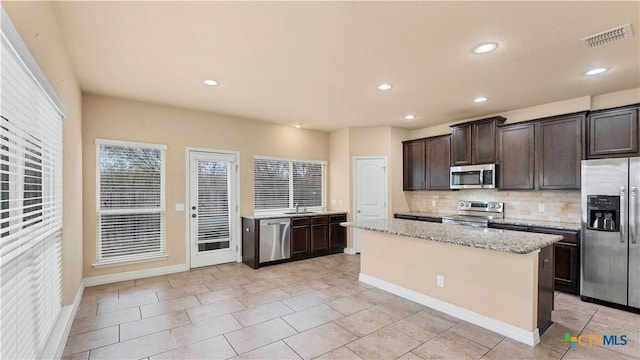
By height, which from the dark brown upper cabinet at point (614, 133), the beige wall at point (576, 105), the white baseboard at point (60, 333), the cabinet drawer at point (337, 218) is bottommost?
the white baseboard at point (60, 333)

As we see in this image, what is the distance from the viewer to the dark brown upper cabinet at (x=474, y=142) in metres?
4.85

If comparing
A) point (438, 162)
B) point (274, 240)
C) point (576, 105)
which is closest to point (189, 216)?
point (274, 240)

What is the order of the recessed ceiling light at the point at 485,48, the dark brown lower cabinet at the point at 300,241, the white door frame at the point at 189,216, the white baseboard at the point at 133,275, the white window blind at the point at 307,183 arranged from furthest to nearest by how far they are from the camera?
the white window blind at the point at 307,183 → the dark brown lower cabinet at the point at 300,241 → the white door frame at the point at 189,216 → the white baseboard at the point at 133,275 → the recessed ceiling light at the point at 485,48

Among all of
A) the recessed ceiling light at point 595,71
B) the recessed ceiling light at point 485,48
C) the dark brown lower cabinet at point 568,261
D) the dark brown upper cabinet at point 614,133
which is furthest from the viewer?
the dark brown lower cabinet at point 568,261

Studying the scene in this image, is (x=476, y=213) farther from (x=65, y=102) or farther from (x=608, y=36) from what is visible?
(x=65, y=102)

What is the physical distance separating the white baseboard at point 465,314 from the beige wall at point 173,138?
9.64ft

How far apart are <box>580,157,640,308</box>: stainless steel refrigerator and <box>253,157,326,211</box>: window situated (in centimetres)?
442

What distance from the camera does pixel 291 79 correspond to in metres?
3.54

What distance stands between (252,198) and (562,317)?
4.68 meters

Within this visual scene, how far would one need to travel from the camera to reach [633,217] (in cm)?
329

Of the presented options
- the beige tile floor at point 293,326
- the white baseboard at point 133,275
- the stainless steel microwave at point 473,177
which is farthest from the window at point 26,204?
the stainless steel microwave at point 473,177

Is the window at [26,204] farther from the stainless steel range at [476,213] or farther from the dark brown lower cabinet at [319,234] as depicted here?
the stainless steel range at [476,213]

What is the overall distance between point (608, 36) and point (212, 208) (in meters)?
5.31

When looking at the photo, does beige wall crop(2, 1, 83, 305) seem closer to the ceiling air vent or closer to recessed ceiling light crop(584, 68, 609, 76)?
the ceiling air vent
